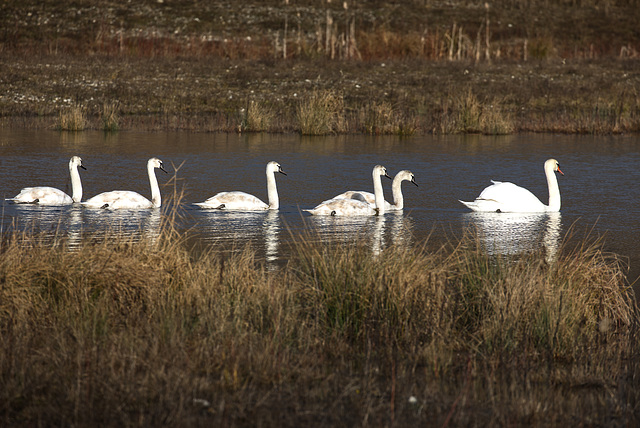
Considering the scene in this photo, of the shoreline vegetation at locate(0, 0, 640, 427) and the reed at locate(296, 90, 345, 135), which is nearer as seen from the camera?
the shoreline vegetation at locate(0, 0, 640, 427)

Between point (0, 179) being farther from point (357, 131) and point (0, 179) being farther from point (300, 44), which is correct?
point (300, 44)

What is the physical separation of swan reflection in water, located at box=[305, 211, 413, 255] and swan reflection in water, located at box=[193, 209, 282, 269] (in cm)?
54

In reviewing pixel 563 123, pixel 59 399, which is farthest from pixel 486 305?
pixel 563 123

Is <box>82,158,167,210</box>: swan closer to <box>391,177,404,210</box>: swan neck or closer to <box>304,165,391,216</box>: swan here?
<box>304,165,391,216</box>: swan

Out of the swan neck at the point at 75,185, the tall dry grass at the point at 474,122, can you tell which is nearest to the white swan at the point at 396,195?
the swan neck at the point at 75,185

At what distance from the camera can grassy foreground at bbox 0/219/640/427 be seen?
16.1 ft

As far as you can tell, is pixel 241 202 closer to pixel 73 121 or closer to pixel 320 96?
pixel 73 121

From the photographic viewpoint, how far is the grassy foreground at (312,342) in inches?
193

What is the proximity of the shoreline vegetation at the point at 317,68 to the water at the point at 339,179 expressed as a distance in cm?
169

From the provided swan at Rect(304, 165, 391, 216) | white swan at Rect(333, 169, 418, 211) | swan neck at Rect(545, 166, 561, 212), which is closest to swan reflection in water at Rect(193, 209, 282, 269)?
swan at Rect(304, 165, 391, 216)

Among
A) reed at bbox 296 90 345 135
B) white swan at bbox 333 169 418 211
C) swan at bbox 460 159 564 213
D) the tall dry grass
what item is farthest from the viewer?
the tall dry grass

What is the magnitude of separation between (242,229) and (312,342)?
5.20 meters

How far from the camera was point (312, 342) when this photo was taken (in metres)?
6.03

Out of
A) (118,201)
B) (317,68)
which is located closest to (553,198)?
(118,201)
